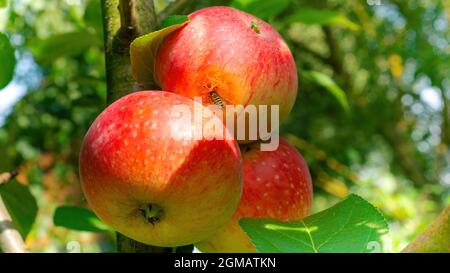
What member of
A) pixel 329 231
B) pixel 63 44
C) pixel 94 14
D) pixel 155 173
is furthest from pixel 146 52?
pixel 63 44

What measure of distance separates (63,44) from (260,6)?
0.42 meters

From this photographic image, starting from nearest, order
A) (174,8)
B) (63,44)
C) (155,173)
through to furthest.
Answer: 1. (155,173)
2. (174,8)
3. (63,44)

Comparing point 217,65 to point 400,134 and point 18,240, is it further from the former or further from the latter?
point 400,134

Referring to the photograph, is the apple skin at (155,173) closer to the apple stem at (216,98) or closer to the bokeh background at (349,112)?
the apple stem at (216,98)

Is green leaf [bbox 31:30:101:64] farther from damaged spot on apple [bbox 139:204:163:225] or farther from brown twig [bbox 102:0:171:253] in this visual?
damaged spot on apple [bbox 139:204:163:225]

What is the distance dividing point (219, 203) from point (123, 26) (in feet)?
0.75

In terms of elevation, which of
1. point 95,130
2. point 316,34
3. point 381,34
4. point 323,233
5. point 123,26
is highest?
point 316,34

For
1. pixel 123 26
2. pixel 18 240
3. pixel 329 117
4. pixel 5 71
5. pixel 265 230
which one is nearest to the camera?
pixel 18 240

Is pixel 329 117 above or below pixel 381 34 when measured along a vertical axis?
below

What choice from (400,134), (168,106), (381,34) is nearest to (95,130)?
(168,106)

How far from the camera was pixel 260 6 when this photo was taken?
91cm

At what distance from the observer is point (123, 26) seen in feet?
2.11

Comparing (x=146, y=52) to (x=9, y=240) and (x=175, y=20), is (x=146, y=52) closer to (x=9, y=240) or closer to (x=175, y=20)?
(x=175, y=20)

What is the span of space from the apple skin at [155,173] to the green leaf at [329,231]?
0.04 m
